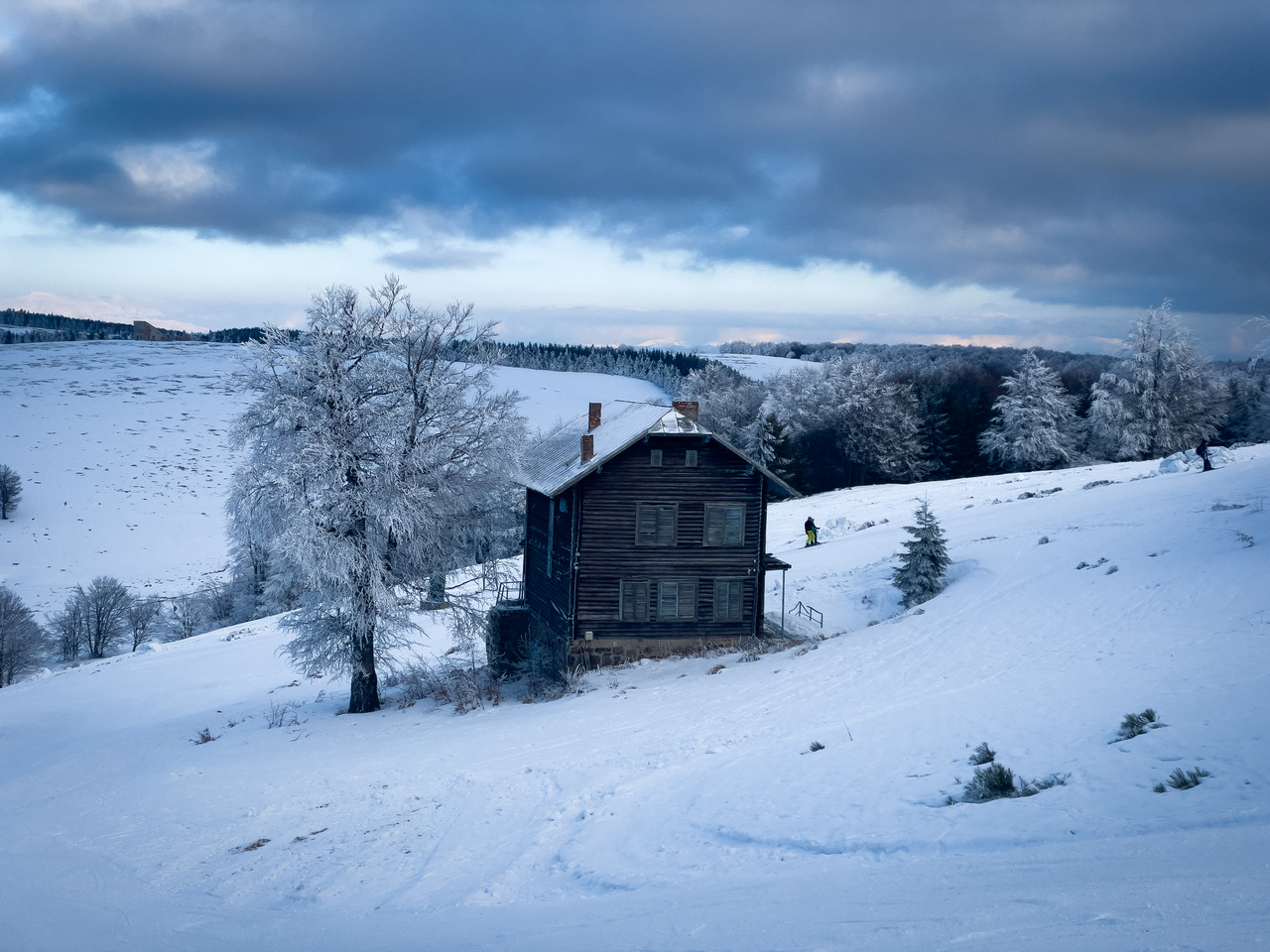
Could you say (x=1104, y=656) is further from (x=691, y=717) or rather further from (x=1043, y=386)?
(x=1043, y=386)

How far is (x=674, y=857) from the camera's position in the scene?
9844 millimetres

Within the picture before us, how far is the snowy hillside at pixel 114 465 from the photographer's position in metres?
57.2

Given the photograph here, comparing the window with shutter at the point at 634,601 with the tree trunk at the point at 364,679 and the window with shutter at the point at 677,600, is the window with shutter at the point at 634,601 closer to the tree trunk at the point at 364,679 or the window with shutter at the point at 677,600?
the window with shutter at the point at 677,600

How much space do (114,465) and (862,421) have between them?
233ft

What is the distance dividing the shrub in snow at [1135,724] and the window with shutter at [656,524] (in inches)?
592

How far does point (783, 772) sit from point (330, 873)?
6.95 m

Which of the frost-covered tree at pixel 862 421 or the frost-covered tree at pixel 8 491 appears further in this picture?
the frost-covered tree at pixel 862 421

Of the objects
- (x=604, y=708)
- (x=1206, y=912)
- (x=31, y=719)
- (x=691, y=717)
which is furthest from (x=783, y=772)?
(x=31, y=719)

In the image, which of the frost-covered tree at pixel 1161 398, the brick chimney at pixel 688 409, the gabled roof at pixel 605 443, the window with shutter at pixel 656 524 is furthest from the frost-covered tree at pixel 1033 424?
the window with shutter at pixel 656 524

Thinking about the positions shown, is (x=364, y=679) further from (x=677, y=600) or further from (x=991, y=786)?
(x=991, y=786)

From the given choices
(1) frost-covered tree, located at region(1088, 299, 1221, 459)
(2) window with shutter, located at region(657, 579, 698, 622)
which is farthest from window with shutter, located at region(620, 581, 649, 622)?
(1) frost-covered tree, located at region(1088, 299, 1221, 459)

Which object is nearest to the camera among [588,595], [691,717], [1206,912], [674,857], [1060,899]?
[1206,912]

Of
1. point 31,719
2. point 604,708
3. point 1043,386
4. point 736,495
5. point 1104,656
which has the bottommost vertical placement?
point 31,719

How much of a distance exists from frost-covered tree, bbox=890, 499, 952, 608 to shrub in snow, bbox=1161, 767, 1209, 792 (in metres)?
17.2
